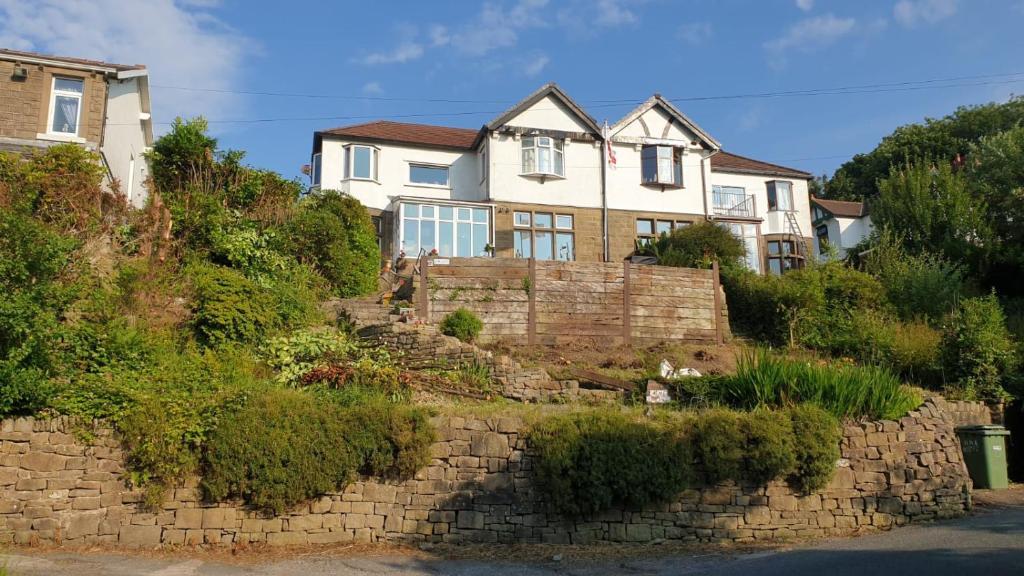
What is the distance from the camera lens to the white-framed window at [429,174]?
92.3 ft

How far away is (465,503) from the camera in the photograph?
10.3 meters

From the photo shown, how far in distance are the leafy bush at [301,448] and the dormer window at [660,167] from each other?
20.6 metres

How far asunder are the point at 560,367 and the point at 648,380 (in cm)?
270

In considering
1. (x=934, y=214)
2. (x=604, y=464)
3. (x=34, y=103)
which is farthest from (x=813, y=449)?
(x=34, y=103)

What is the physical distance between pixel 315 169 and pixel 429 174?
14.4ft

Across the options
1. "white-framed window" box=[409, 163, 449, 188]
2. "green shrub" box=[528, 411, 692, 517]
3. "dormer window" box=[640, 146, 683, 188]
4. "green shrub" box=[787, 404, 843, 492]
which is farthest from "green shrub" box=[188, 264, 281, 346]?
"dormer window" box=[640, 146, 683, 188]

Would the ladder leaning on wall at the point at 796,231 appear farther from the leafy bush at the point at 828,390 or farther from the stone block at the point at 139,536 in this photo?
the stone block at the point at 139,536

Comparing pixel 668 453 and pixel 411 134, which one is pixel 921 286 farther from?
pixel 411 134

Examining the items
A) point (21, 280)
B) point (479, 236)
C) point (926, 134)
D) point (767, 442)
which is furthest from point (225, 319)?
point (926, 134)

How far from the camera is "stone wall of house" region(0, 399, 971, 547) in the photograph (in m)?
9.59

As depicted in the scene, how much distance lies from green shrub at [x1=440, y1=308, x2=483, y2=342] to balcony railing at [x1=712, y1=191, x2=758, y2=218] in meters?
16.5

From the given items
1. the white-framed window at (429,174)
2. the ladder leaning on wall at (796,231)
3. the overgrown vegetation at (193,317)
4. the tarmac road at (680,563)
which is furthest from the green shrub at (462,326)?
the ladder leaning on wall at (796,231)

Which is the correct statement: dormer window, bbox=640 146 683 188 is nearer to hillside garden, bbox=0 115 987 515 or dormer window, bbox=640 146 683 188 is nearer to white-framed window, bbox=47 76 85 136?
hillside garden, bbox=0 115 987 515

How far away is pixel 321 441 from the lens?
32.6 ft
